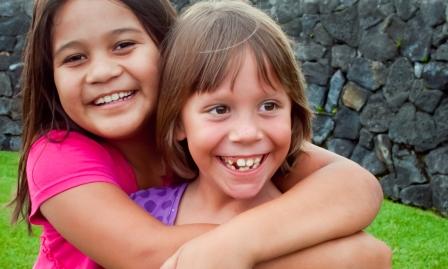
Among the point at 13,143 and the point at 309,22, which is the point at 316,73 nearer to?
the point at 309,22

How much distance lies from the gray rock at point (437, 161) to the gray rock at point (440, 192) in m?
0.06

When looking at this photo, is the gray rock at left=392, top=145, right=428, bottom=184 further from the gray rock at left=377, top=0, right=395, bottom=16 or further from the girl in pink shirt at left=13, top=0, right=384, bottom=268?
the girl in pink shirt at left=13, top=0, right=384, bottom=268

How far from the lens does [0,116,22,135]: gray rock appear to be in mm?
9406

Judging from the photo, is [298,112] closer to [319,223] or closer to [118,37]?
[319,223]

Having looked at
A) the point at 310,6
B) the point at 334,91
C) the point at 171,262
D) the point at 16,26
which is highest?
the point at 171,262

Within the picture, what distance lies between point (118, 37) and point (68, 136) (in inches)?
11.2

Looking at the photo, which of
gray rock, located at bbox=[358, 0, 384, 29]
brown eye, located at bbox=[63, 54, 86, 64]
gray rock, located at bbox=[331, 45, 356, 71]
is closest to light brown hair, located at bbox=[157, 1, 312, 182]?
brown eye, located at bbox=[63, 54, 86, 64]

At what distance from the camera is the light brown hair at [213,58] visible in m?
1.75

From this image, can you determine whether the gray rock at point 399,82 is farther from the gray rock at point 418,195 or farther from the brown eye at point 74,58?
the brown eye at point 74,58

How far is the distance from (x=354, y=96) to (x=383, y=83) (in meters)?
0.39

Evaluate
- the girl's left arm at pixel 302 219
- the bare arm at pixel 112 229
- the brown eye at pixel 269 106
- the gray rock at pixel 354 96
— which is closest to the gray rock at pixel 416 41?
the gray rock at pixel 354 96

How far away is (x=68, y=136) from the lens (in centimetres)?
193

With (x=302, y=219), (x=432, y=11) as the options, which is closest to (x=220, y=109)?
(x=302, y=219)

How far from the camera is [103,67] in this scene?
1872 millimetres
